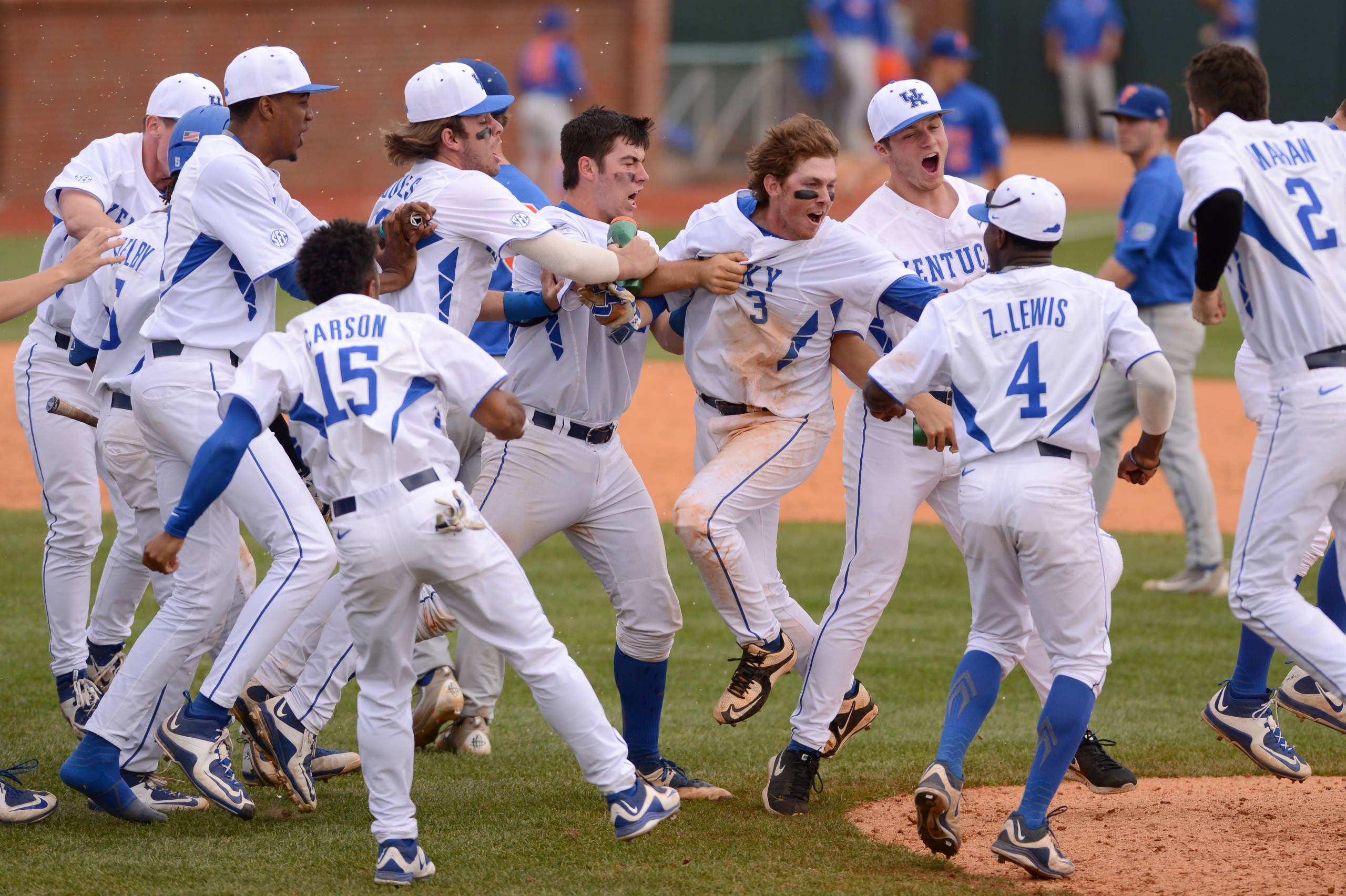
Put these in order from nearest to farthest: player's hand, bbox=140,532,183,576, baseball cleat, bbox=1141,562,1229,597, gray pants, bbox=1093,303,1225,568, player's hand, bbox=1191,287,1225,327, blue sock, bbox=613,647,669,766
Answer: player's hand, bbox=140,532,183,576, player's hand, bbox=1191,287,1225,327, blue sock, bbox=613,647,669,766, gray pants, bbox=1093,303,1225,568, baseball cleat, bbox=1141,562,1229,597

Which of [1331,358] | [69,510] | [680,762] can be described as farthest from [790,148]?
[69,510]

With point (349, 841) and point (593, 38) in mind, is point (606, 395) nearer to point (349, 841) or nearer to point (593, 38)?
point (349, 841)

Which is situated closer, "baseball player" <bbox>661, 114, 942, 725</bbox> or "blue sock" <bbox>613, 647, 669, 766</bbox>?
"baseball player" <bbox>661, 114, 942, 725</bbox>

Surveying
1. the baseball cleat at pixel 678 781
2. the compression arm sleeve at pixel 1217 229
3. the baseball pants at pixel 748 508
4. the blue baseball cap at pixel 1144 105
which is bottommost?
the baseball cleat at pixel 678 781

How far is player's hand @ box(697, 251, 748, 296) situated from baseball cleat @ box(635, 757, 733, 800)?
68.3 inches

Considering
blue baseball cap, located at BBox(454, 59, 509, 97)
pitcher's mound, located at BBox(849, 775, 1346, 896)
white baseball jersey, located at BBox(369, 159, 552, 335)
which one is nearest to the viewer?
pitcher's mound, located at BBox(849, 775, 1346, 896)

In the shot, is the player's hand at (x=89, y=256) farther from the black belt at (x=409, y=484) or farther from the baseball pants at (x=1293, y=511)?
the baseball pants at (x=1293, y=511)

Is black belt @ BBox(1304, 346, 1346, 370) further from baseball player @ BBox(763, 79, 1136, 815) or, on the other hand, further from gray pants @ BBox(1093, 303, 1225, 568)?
gray pants @ BBox(1093, 303, 1225, 568)

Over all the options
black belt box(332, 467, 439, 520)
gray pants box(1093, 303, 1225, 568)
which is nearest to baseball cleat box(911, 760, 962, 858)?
black belt box(332, 467, 439, 520)

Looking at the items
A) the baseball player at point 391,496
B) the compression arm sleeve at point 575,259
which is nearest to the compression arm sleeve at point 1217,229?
the compression arm sleeve at point 575,259

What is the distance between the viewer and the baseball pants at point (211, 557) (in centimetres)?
480

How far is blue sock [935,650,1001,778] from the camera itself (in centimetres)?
452

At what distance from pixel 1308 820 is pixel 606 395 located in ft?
9.18

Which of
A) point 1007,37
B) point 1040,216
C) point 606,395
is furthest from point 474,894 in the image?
point 1007,37
